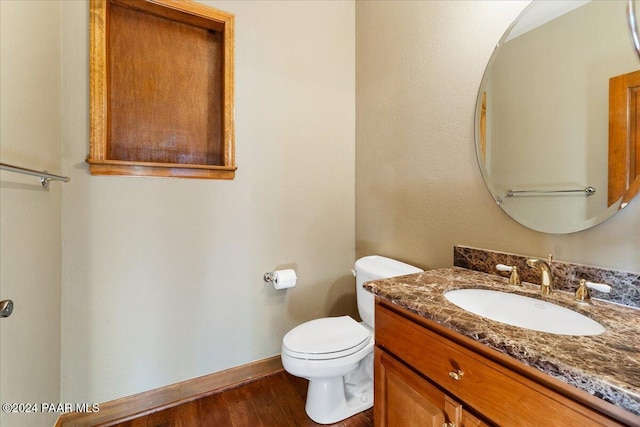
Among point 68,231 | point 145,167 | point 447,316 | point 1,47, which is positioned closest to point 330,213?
point 145,167

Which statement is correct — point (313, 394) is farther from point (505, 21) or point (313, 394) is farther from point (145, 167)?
point (505, 21)

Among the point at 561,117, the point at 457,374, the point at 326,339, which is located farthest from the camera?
the point at 326,339

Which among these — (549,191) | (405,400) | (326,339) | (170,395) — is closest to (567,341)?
(405,400)

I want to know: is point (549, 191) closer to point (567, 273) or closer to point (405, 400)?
point (567, 273)

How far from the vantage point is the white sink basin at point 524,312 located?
790 mm

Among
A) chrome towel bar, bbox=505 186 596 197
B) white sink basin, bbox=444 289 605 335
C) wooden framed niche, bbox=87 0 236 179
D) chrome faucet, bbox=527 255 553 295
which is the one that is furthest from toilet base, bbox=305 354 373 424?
wooden framed niche, bbox=87 0 236 179

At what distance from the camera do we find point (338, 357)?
1.27m

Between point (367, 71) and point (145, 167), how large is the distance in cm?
156

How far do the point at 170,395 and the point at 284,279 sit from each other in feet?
2.91

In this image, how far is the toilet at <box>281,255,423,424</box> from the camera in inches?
49.6

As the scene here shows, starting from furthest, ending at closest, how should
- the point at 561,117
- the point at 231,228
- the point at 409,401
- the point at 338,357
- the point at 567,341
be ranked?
the point at 231,228
the point at 338,357
the point at 561,117
the point at 409,401
the point at 567,341

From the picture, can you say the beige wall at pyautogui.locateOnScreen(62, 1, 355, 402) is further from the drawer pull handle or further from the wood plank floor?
the drawer pull handle

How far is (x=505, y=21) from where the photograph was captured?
3.73ft

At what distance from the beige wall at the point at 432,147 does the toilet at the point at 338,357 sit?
0.29m
